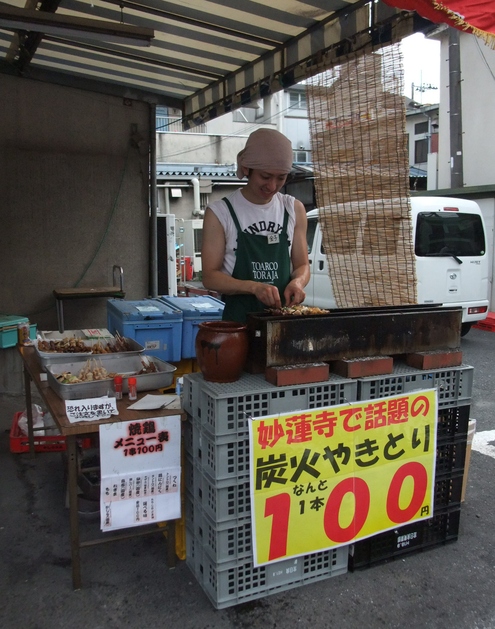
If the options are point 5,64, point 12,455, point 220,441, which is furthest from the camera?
point 5,64

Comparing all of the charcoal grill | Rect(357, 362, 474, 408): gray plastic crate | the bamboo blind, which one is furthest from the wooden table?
the bamboo blind

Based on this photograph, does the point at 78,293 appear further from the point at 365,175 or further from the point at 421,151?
the point at 421,151

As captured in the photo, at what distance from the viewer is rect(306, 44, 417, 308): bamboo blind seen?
13.8 ft

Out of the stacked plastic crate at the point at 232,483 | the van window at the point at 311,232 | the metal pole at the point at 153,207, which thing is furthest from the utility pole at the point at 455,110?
the stacked plastic crate at the point at 232,483

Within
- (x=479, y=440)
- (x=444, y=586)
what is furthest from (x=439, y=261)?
(x=444, y=586)

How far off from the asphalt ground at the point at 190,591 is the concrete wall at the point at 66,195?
3.32 m

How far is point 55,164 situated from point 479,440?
5.53 meters

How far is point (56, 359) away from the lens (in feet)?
9.80

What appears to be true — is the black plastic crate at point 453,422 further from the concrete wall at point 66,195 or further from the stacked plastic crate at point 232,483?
the concrete wall at point 66,195

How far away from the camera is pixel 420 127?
843 inches

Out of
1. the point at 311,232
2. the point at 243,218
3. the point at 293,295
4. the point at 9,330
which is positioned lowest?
the point at 9,330

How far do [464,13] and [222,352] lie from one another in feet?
5.65

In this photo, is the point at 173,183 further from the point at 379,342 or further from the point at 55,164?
the point at 379,342

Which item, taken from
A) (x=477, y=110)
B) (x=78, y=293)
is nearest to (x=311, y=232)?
(x=78, y=293)
